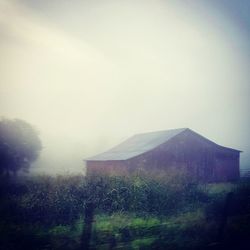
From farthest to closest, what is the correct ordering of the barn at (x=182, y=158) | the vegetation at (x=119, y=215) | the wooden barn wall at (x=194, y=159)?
the wooden barn wall at (x=194, y=159) → the barn at (x=182, y=158) → the vegetation at (x=119, y=215)

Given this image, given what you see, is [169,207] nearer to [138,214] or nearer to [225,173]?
[138,214]

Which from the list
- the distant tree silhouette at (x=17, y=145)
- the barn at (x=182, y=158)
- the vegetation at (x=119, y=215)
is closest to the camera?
→ the vegetation at (x=119, y=215)

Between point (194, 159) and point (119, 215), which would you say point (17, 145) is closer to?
point (194, 159)

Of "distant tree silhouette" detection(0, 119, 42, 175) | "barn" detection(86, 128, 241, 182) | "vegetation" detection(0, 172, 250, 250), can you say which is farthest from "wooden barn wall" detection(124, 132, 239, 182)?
"distant tree silhouette" detection(0, 119, 42, 175)

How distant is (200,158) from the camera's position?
2667 centimetres

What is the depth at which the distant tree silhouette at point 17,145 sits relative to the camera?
27.6 metres

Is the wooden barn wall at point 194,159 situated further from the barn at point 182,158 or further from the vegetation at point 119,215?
the vegetation at point 119,215

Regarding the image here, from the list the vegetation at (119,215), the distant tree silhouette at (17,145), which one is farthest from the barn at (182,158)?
the vegetation at (119,215)

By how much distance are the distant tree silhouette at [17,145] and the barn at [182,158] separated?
20.1 ft

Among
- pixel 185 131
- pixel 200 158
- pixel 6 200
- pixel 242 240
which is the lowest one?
pixel 242 240

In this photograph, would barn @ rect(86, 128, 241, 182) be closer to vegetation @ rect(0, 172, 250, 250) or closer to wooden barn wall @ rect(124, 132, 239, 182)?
wooden barn wall @ rect(124, 132, 239, 182)

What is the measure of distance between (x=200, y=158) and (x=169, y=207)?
1516 cm

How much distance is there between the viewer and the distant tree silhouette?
90.4 ft

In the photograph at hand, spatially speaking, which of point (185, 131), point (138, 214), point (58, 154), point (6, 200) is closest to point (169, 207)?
point (138, 214)
